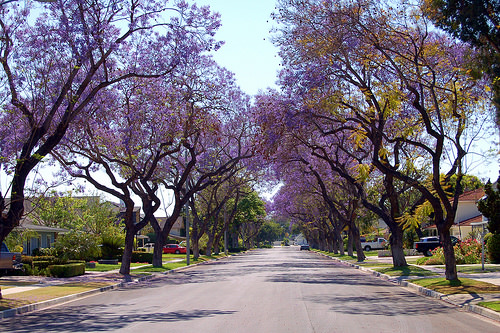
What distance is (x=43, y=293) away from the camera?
802 inches

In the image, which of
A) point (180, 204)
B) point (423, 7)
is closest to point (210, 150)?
point (180, 204)

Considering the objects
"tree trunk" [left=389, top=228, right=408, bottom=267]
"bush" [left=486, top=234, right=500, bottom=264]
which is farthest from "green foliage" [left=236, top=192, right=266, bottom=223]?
"tree trunk" [left=389, top=228, right=408, bottom=267]

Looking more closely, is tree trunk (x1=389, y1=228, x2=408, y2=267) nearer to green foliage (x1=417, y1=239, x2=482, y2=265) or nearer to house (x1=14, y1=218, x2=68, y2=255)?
green foliage (x1=417, y1=239, x2=482, y2=265)

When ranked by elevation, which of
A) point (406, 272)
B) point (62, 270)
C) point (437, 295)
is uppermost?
point (62, 270)

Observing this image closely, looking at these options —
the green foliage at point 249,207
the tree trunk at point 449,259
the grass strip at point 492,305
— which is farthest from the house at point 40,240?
the grass strip at point 492,305

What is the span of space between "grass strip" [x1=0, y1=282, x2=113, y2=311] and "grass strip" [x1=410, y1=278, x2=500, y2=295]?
12700 mm

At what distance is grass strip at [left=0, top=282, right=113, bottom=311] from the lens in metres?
17.0

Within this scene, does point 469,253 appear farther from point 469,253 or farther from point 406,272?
point 406,272

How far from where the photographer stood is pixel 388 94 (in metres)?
20.9

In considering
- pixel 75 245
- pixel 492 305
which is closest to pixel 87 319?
pixel 492 305

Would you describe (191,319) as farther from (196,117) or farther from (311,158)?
(311,158)

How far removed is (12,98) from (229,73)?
17.2 m

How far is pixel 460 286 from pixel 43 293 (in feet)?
47.0

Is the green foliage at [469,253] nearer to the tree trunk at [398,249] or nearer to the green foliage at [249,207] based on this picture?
the tree trunk at [398,249]
